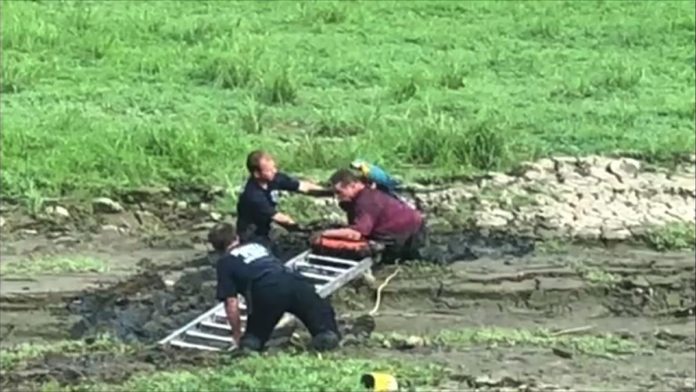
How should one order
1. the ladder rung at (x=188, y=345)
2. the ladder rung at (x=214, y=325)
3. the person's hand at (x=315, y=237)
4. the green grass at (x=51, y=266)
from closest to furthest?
the ladder rung at (x=188, y=345) → the ladder rung at (x=214, y=325) → the person's hand at (x=315, y=237) → the green grass at (x=51, y=266)

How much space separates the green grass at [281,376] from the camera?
7.78 metres

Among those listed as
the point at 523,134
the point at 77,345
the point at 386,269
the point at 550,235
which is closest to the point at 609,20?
the point at 523,134

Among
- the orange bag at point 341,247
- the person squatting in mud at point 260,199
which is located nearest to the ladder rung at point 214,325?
the person squatting in mud at point 260,199

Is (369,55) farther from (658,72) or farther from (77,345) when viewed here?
(77,345)

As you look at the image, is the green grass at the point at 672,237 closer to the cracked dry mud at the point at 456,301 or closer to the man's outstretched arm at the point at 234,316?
the cracked dry mud at the point at 456,301

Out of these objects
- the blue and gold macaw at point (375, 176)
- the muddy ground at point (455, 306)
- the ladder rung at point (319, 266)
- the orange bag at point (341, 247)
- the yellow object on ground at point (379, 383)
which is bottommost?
the muddy ground at point (455, 306)

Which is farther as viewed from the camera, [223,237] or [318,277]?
[318,277]

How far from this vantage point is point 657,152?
1280cm

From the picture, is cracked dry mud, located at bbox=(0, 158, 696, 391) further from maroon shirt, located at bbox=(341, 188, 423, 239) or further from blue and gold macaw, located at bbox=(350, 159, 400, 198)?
blue and gold macaw, located at bbox=(350, 159, 400, 198)

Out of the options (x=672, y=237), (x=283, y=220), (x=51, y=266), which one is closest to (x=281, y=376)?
(x=283, y=220)

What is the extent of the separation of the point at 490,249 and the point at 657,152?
2584 mm

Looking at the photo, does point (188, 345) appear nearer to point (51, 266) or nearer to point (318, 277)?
point (318, 277)

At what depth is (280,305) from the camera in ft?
27.6

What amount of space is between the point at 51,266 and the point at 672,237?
12.0ft
